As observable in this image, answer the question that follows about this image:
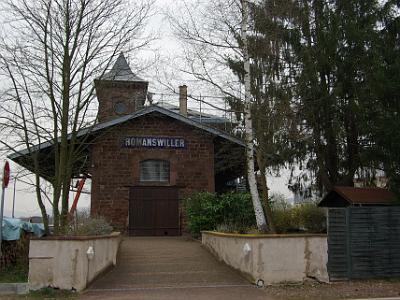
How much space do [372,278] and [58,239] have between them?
7647mm

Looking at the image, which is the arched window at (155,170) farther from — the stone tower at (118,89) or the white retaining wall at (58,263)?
the white retaining wall at (58,263)

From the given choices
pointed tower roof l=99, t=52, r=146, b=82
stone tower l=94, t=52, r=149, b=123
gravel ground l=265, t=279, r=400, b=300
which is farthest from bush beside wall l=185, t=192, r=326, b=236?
pointed tower roof l=99, t=52, r=146, b=82

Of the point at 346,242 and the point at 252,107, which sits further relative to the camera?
the point at 252,107

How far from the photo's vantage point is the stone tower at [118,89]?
14.3 metres

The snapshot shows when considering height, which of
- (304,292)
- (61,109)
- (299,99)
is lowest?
(304,292)

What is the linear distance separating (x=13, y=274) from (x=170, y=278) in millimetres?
3790

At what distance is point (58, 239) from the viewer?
11.4 meters

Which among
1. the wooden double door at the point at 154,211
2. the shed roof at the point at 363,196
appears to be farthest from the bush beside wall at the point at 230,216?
the wooden double door at the point at 154,211

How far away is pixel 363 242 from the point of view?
1291cm

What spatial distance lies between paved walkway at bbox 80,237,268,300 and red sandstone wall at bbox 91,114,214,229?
6197 millimetres

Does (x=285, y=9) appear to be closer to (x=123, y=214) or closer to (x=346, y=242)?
(x=346, y=242)

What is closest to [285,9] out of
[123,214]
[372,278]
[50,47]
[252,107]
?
[252,107]

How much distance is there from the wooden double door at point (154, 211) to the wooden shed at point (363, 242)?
11.6 meters

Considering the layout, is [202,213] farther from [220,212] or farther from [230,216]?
[230,216]
